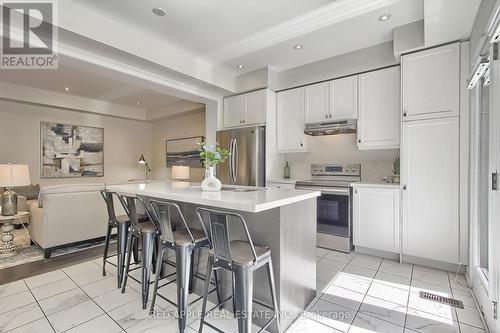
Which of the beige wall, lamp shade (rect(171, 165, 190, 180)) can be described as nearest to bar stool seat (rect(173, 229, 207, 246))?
lamp shade (rect(171, 165, 190, 180))

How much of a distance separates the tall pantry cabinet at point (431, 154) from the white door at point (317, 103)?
1.04m

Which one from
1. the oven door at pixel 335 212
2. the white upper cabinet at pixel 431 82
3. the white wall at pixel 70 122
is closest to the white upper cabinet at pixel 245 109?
the oven door at pixel 335 212

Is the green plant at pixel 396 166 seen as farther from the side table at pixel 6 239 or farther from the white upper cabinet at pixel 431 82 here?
the side table at pixel 6 239

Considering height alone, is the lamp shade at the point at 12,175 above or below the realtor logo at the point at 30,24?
below

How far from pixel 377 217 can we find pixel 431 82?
5.66 feet

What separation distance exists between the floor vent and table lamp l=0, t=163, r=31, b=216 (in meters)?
4.89

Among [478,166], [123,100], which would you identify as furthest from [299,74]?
[123,100]

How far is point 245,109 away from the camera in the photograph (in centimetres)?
432

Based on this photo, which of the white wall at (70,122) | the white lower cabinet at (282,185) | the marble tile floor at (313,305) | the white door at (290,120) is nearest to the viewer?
the marble tile floor at (313,305)

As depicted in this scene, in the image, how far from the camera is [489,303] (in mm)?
1729

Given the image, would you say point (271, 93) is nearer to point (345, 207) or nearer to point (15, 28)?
point (345, 207)

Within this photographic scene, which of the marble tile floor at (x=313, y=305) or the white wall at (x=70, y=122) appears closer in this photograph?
the marble tile floor at (x=313, y=305)

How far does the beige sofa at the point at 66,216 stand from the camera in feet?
10.3

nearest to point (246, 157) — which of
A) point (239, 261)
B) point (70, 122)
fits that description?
point (239, 261)
